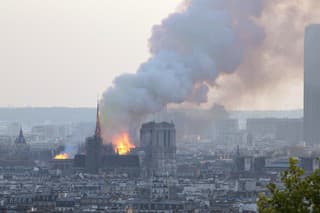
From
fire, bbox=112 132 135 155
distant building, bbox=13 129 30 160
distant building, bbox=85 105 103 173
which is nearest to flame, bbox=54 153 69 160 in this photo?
distant building, bbox=85 105 103 173

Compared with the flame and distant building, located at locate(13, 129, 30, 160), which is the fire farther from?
distant building, located at locate(13, 129, 30, 160)

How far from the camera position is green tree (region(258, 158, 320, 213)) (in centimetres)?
3172

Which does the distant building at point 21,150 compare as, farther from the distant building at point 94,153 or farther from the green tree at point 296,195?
the green tree at point 296,195

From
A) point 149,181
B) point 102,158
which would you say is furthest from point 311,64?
point 149,181

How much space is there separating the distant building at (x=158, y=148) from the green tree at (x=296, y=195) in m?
92.8

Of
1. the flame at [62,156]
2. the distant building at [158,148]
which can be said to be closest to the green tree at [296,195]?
the distant building at [158,148]

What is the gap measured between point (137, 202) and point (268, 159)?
6806cm

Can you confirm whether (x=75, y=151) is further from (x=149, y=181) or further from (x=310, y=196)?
(x=310, y=196)

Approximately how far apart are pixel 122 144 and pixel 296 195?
89762 mm

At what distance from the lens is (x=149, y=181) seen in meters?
111

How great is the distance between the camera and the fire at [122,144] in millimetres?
117975

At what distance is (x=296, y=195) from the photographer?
31781 millimetres

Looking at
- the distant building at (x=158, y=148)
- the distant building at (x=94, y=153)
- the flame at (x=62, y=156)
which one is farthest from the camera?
the flame at (x=62, y=156)

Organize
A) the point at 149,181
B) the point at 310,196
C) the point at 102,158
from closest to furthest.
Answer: the point at 310,196 < the point at 149,181 < the point at 102,158
